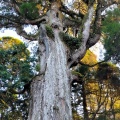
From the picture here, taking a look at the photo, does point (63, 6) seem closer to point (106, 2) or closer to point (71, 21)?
point (71, 21)

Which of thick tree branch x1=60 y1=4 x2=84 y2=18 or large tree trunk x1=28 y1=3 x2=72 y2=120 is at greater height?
thick tree branch x1=60 y1=4 x2=84 y2=18

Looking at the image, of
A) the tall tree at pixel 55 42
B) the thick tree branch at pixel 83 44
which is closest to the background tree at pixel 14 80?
the tall tree at pixel 55 42

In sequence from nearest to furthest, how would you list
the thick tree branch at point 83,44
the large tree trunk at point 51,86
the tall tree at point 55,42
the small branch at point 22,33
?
the large tree trunk at point 51,86 → the tall tree at point 55,42 → the thick tree branch at point 83,44 → the small branch at point 22,33

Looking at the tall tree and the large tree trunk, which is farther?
the tall tree

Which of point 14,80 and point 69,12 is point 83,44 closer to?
point 14,80

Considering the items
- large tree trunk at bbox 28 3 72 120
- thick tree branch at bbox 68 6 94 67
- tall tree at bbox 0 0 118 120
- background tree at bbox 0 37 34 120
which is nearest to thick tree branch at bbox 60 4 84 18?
tall tree at bbox 0 0 118 120

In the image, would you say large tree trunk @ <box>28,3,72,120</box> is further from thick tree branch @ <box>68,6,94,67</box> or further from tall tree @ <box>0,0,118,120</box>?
Result: thick tree branch @ <box>68,6,94,67</box>

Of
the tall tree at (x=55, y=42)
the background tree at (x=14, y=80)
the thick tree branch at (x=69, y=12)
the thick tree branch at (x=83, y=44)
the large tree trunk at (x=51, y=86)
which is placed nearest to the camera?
the large tree trunk at (x=51, y=86)

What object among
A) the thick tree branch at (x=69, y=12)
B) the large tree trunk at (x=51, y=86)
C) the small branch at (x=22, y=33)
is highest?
the thick tree branch at (x=69, y=12)

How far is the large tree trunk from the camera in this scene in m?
3.86

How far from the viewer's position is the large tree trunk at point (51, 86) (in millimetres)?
3863

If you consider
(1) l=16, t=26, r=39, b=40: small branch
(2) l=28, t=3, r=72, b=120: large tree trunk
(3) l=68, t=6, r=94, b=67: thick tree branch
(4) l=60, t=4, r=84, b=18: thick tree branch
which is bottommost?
(2) l=28, t=3, r=72, b=120: large tree trunk

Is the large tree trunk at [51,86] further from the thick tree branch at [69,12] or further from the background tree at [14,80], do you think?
the thick tree branch at [69,12]

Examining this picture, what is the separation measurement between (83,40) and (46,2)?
2.56m
